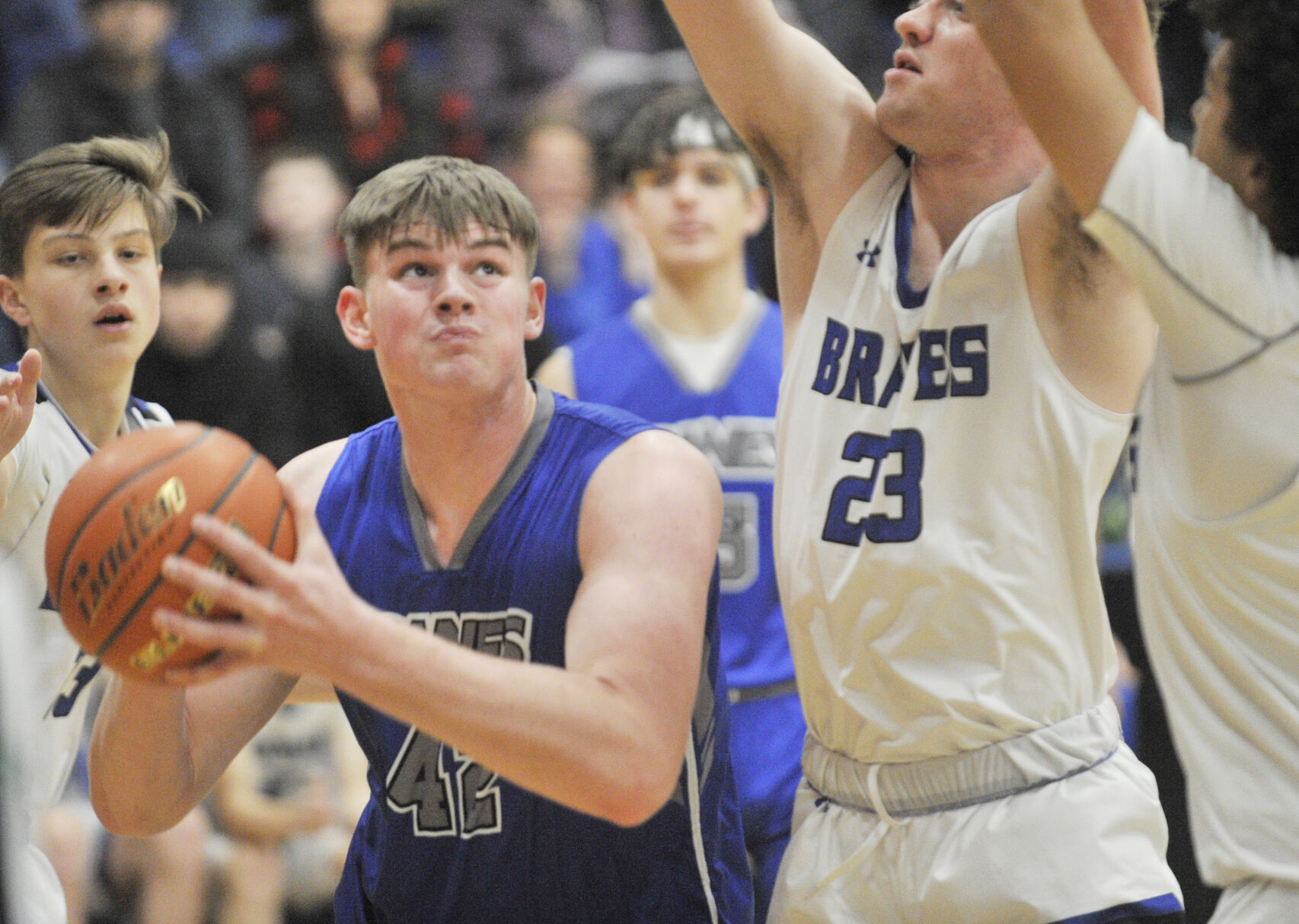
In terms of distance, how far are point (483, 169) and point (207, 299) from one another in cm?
400

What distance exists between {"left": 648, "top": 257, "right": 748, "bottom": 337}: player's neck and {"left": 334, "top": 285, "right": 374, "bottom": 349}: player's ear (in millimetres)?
2426

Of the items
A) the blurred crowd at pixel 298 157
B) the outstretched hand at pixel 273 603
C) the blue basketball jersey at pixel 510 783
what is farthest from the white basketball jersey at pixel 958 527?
the blurred crowd at pixel 298 157

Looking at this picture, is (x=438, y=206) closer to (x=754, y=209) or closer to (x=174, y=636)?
(x=174, y=636)

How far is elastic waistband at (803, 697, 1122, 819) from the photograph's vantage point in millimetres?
3021

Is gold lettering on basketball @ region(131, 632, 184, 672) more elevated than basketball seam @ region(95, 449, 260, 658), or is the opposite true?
→ basketball seam @ region(95, 449, 260, 658)

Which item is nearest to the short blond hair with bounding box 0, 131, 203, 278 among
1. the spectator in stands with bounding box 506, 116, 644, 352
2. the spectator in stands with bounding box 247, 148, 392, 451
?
the spectator in stands with bounding box 247, 148, 392, 451

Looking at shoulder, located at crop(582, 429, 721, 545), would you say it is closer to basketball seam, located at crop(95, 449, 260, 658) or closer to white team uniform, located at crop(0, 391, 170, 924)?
basketball seam, located at crop(95, 449, 260, 658)

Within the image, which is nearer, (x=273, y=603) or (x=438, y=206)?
(x=273, y=603)

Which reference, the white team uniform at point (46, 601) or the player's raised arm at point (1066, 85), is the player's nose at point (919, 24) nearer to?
the player's raised arm at point (1066, 85)

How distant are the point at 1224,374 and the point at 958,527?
0.75m

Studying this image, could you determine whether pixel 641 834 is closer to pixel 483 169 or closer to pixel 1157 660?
pixel 1157 660

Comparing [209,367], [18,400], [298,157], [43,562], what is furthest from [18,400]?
[298,157]

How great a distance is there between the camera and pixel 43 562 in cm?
361

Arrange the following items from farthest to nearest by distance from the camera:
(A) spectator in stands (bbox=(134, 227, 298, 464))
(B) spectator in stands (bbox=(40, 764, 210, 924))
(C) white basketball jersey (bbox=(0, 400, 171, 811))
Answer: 1. (A) spectator in stands (bbox=(134, 227, 298, 464))
2. (B) spectator in stands (bbox=(40, 764, 210, 924))
3. (C) white basketball jersey (bbox=(0, 400, 171, 811))
